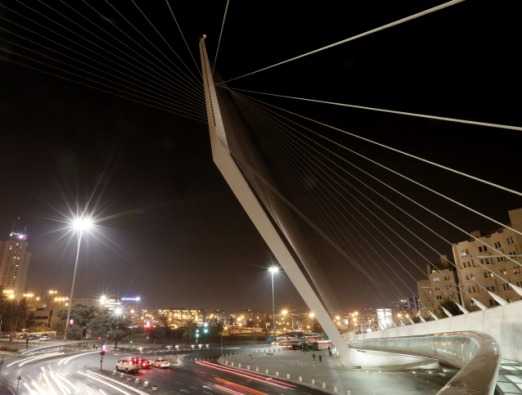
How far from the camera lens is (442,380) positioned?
713 inches

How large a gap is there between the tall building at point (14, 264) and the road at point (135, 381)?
95082 mm

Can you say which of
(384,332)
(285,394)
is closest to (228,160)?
(285,394)

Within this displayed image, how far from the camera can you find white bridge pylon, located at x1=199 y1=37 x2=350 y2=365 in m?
11.4

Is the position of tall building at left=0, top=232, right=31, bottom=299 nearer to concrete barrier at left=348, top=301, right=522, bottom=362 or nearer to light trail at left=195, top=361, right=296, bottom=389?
Answer: light trail at left=195, top=361, right=296, bottom=389

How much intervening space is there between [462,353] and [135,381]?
637 inches

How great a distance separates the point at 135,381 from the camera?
18766 mm

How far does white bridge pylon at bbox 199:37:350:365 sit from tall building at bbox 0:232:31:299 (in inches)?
4186

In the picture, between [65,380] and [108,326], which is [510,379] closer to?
[65,380]

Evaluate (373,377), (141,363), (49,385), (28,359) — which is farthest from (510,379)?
(28,359)

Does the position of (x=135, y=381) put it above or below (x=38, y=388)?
below

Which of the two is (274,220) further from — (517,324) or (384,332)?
(384,332)

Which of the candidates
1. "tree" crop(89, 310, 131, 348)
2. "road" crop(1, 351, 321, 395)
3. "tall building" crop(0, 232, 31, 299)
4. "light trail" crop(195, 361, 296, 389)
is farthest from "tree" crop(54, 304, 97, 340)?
"tall building" crop(0, 232, 31, 299)

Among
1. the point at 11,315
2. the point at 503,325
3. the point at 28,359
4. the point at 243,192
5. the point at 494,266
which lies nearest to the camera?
the point at 503,325

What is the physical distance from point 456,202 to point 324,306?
15089mm
